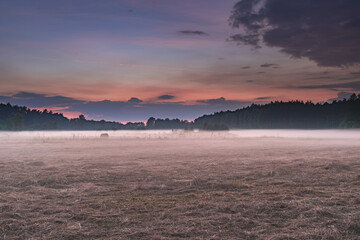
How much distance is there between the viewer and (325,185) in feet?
49.8

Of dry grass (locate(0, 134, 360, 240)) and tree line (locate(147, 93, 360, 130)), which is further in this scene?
tree line (locate(147, 93, 360, 130))

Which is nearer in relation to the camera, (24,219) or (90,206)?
(24,219)

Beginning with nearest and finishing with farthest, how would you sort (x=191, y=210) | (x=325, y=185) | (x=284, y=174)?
(x=191, y=210) < (x=325, y=185) < (x=284, y=174)

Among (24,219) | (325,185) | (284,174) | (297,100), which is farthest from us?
(297,100)

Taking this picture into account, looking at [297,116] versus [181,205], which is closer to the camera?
[181,205]

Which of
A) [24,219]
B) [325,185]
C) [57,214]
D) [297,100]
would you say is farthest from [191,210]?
[297,100]

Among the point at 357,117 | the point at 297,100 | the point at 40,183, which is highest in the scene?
the point at 297,100

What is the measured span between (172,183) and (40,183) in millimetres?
7899

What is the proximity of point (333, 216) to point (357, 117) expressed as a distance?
5311 inches

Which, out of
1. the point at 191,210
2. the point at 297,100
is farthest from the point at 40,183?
the point at 297,100

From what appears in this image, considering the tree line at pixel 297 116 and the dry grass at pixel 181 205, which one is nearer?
the dry grass at pixel 181 205

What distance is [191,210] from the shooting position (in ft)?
34.0

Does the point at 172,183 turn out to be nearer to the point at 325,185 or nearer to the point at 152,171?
the point at 152,171

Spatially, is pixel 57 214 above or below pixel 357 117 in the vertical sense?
below
